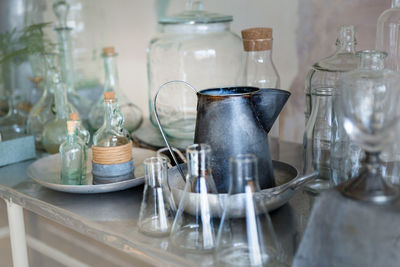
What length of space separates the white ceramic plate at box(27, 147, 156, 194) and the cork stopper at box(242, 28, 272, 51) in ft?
1.12

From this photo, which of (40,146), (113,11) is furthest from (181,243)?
(113,11)

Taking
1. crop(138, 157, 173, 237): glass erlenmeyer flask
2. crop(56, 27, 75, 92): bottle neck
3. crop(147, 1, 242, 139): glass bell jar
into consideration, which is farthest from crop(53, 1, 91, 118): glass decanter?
crop(138, 157, 173, 237): glass erlenmeyer flask

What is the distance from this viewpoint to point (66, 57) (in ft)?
5.62

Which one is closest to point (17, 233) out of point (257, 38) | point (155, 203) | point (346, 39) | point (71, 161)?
point (71, 161)

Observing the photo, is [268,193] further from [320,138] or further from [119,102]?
[119,102]

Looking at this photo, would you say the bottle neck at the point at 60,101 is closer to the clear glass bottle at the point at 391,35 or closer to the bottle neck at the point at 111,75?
the bottle neck at the point at 111,75

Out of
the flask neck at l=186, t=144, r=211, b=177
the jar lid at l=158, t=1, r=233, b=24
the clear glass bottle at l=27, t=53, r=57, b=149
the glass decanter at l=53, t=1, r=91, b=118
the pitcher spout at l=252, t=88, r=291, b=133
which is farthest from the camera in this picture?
the glass decanter at l=53, t=1, r=91, b=118

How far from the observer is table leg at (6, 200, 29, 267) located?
110 cm

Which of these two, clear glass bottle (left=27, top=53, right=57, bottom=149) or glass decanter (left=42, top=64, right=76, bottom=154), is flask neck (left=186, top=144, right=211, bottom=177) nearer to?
glass decanter (left=42, top=64, right=76, bottom=154)

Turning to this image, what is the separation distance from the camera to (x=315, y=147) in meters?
0.97

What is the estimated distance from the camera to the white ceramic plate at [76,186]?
98cm

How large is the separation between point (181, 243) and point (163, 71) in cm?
64

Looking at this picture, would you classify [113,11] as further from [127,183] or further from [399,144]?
[399,144]

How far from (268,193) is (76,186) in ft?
1.28
